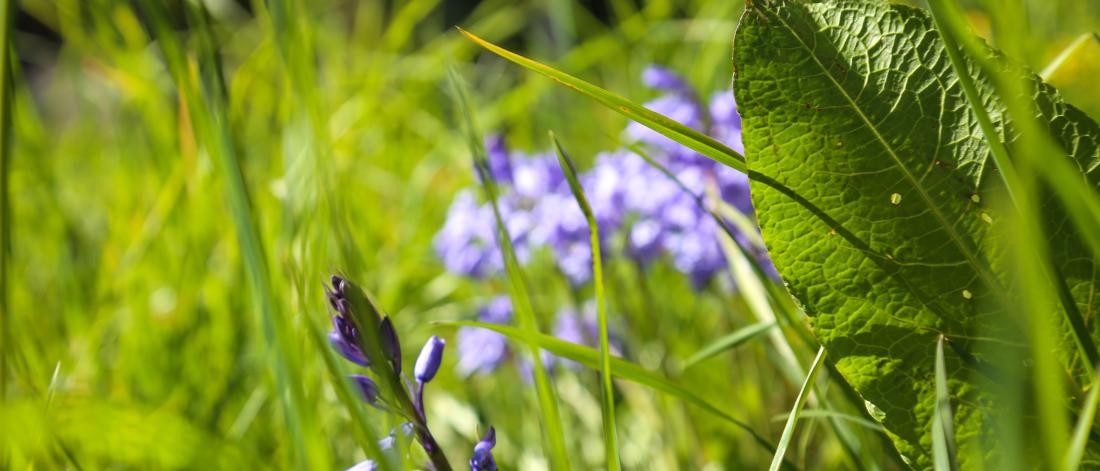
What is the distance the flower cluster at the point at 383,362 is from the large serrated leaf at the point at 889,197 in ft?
1.10

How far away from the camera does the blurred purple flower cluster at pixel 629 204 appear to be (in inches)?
61.6

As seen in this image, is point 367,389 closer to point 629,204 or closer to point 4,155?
point 4,155

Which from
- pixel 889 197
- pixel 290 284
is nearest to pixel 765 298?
pixel 889 197

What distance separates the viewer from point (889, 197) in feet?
2.69

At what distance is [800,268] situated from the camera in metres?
0.85

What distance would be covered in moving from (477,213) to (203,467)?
98 centimetres

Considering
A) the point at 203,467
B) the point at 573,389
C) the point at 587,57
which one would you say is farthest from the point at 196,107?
the point at 587,57

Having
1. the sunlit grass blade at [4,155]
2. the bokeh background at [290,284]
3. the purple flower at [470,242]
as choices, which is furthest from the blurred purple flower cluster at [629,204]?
the sunlit grass blade at [4,155]

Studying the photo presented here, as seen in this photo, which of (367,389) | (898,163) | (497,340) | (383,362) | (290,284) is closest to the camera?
(383,362)

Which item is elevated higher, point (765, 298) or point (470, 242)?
point (470, 242)

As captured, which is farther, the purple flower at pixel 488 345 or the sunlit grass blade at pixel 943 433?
the purple flower at pixel 488 345

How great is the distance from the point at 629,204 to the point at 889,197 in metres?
0.86

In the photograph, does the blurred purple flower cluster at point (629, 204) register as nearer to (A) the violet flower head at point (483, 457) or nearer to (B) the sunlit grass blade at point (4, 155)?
(A) the violet flower head at point (483, 457)

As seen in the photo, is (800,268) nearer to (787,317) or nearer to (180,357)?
(787,317)
